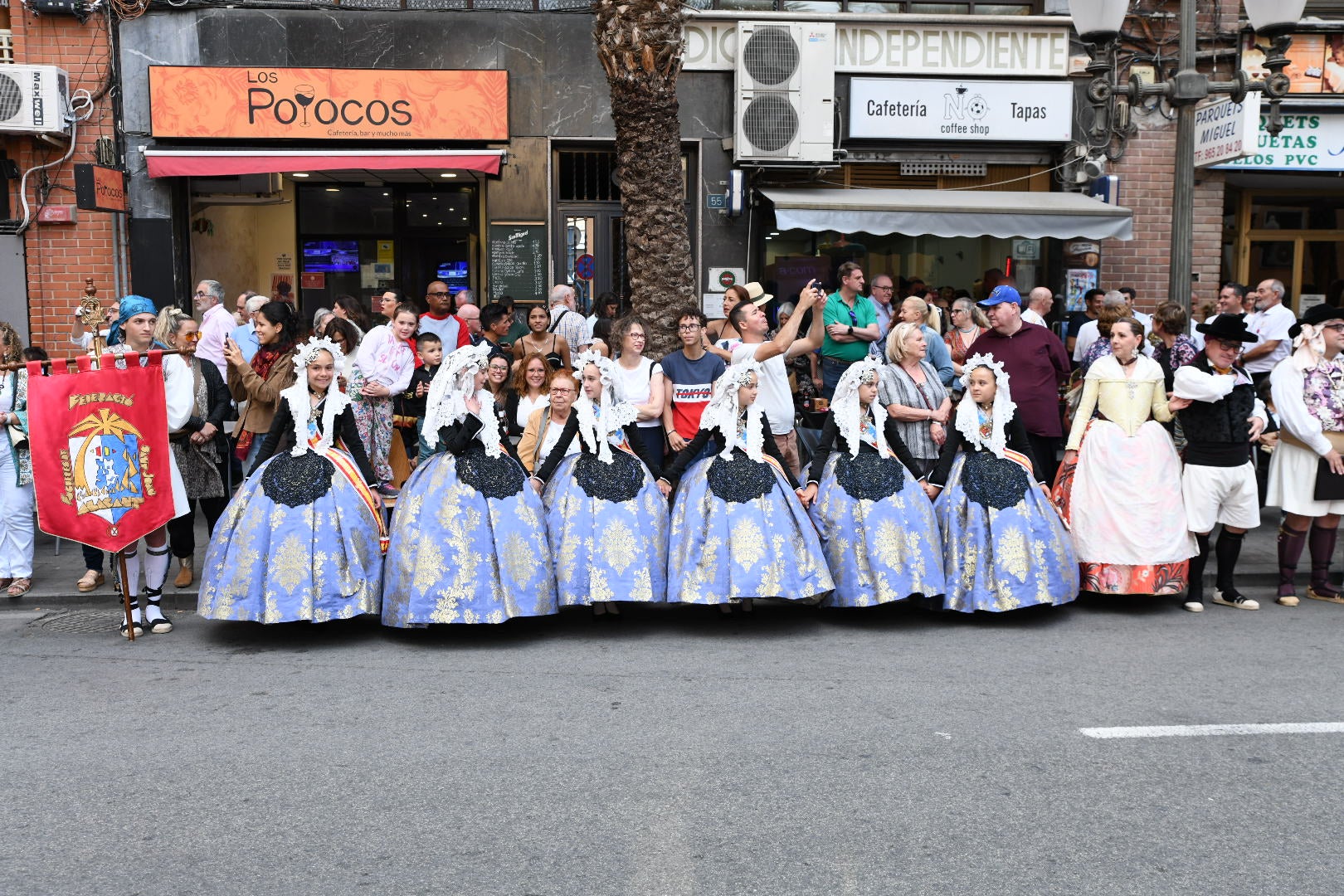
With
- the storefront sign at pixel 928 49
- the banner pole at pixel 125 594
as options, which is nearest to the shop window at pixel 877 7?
the storefront sign at pixel 928 49

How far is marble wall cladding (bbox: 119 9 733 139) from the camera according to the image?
12953 mm

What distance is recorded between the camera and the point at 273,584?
664cm

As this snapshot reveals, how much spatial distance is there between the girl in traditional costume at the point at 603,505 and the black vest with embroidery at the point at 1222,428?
3.61 m

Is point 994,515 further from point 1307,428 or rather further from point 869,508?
point 1307,428

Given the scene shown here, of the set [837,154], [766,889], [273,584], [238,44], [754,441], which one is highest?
[238,44]

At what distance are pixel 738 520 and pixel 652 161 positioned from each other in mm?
3959

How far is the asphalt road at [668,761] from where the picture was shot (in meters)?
3.98

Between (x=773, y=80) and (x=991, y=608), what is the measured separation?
7.94 meters

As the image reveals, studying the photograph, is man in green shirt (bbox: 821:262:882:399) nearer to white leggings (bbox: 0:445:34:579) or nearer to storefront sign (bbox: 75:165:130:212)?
white leggings (bbox: 0:445:34:579)

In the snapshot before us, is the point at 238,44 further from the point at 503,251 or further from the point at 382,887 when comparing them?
the point at 382,887

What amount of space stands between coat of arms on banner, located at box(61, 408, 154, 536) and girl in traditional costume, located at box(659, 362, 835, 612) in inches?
123

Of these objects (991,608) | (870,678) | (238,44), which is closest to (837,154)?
(238,44)

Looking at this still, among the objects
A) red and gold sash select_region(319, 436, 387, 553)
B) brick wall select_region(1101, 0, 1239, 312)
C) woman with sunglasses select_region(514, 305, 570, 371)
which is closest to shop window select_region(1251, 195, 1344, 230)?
brick wall select_region(1101, 0, 1239, 312)

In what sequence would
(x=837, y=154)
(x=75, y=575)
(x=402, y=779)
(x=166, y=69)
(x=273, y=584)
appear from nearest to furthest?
(x=402, y=779), (x=273, y=584), (x=75, y=575), (x=166, y=69), (x=837, y=154)
